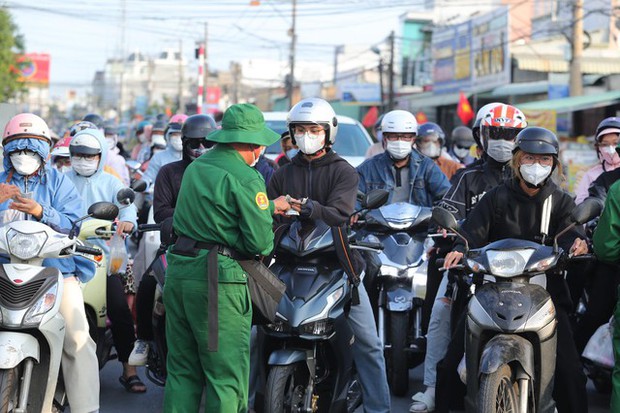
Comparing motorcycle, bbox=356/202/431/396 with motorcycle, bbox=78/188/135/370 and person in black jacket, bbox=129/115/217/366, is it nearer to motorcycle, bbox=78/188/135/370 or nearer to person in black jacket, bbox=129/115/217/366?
person in black jacket, bbox=129/115/217/366

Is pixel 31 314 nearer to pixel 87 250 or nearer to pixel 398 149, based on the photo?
pixel 87 250

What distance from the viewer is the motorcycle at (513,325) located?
17.6 ft

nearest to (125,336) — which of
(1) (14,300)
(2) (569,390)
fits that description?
(1) (14,300)

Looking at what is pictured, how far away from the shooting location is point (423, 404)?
24.5 feet

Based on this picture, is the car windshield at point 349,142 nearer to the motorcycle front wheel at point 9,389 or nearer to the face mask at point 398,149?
the face mask at point 398,149

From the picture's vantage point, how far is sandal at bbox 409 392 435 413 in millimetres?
7453

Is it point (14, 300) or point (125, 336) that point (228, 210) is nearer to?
point (14, 300)

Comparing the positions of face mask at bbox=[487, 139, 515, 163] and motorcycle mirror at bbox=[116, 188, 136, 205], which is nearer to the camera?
motorcycle mirror at bbox=[116, 188, 136, 205]

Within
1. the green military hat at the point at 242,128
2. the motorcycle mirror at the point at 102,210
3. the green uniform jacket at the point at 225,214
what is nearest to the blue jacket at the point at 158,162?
the motorcycle mirror at the point at 102,210

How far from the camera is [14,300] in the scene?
18.7 ft

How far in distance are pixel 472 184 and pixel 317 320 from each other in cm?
200

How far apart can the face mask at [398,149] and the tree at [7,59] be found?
38.7 meters

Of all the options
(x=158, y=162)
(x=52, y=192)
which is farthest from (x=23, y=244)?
(x=158, y=162)

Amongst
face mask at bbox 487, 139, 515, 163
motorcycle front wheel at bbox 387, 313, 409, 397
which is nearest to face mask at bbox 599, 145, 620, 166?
face mask at bbox 487, 139, 515, 163
